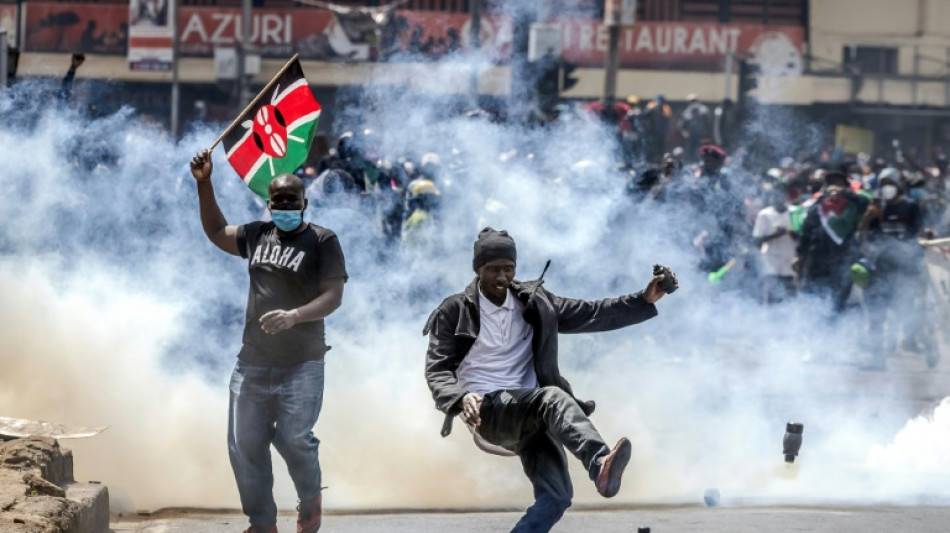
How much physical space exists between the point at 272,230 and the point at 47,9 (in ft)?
109

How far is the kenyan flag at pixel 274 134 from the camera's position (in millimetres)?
7215

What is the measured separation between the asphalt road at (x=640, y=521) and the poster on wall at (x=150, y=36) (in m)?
13.4

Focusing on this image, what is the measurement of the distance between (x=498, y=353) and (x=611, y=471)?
0.78m

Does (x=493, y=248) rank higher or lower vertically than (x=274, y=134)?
lower

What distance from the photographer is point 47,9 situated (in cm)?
3800

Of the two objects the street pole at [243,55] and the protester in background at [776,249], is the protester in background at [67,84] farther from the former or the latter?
the street pole at [243,55]

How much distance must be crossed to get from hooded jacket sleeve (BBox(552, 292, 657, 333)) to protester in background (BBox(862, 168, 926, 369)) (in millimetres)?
8165

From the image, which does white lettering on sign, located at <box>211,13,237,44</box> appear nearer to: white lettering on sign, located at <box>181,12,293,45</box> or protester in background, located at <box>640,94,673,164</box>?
white lettering on sign, located at <box>181,12,293,45</box>

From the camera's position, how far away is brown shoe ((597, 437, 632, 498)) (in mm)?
5352

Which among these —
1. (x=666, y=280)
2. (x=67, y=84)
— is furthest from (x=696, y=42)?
(x=666, y=280)

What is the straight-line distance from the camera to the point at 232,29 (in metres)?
Result: 38.2

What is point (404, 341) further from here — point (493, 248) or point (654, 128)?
point (654, 128)

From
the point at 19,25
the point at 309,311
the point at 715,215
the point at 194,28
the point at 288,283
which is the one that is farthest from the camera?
the point at 194,28

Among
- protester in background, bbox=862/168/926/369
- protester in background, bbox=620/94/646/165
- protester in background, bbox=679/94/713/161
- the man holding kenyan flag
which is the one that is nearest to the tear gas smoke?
protester in background, bbox=862/168/926/369
